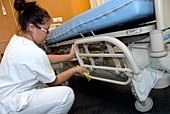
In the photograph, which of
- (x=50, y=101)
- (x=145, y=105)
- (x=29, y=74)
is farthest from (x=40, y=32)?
(x=145, y=105)

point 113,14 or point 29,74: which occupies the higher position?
point 113,14

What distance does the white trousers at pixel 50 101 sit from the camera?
96cm

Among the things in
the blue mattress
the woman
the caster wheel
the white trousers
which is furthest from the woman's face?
the caster wheel

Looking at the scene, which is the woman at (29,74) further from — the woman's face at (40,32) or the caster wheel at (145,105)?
the caster wheel at (145,105)

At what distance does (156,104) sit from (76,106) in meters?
0.71

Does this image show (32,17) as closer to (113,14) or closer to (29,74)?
(29,74)

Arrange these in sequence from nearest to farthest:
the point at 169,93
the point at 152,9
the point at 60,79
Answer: the point at 152,9, the point at 60,79, the point at 169,93

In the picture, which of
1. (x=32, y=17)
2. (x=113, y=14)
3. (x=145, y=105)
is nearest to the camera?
(x=113, y=14)

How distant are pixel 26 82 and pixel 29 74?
0.08 meters

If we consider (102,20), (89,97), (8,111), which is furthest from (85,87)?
(102,20)

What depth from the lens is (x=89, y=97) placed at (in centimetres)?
156

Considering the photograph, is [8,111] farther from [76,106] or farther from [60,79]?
[76,106]

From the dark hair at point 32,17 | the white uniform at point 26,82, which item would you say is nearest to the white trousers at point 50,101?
the white uniform at point 26,82

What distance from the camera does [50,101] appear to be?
0.97m
